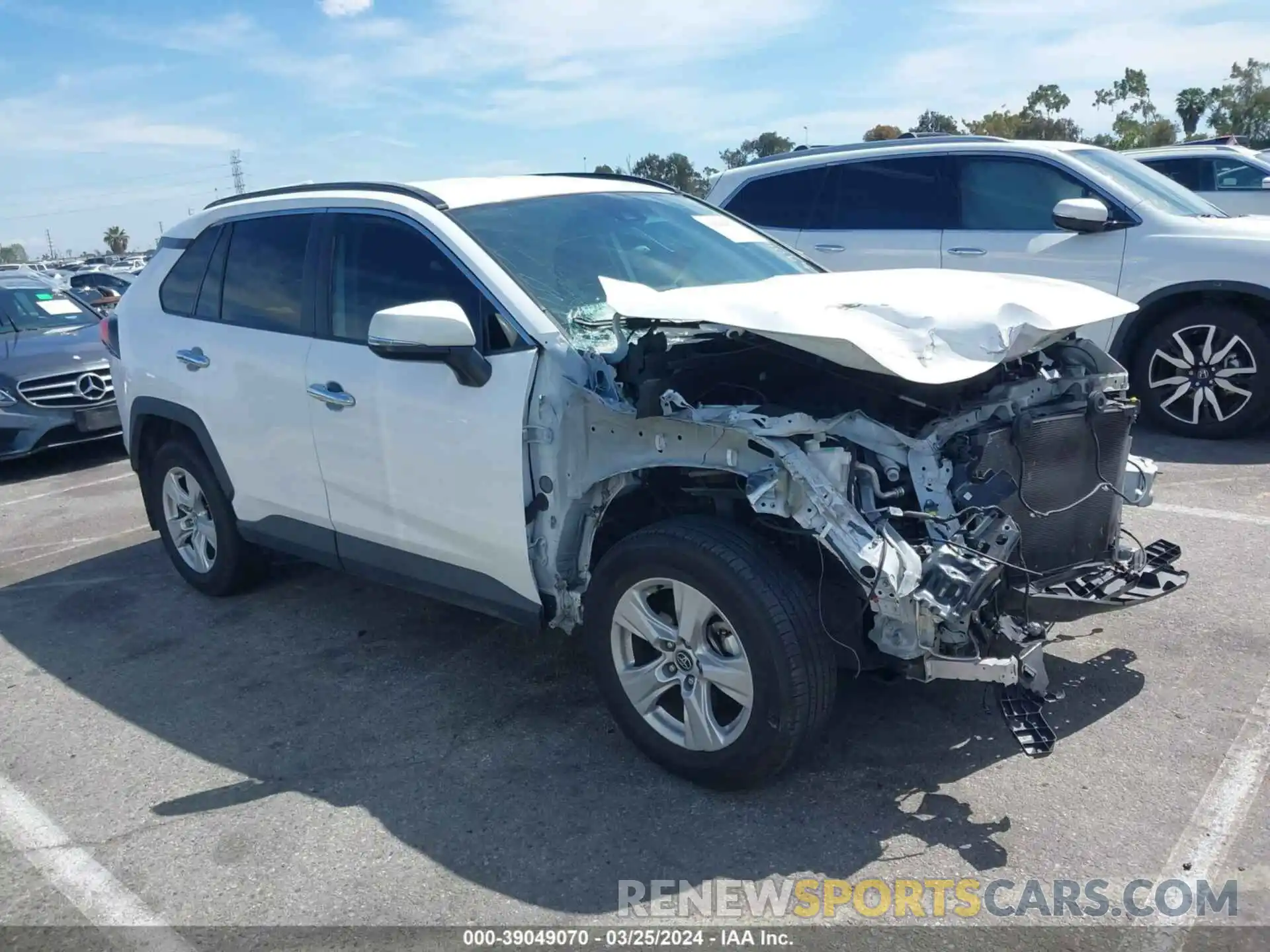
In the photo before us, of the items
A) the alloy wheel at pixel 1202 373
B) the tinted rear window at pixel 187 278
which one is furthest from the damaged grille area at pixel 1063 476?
the tinted rear window at pixel 187 278

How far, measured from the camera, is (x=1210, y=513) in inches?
225

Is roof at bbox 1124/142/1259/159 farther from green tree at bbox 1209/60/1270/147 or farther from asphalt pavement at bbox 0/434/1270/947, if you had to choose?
green tree at bbox 1209/60/1270/147

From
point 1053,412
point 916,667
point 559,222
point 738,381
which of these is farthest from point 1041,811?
point 559,222

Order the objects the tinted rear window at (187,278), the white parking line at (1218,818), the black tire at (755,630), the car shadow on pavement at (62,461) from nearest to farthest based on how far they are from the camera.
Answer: the white parking line at (1218,818) < the black tire at (755,630) < the tinted rear window at (187,278) < the car shadow on pavement at (62,461)

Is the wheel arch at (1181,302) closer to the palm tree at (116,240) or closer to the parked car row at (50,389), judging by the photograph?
the parked car row at (50,389)

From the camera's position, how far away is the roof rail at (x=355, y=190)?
14.1 feet

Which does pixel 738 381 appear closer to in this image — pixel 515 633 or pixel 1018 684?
pixel 1018 684

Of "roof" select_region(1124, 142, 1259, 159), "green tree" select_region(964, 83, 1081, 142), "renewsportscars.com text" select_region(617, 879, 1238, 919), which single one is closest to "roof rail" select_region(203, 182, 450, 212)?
"renewsportscars.com text" select_region(617, 879, 1238, 919)

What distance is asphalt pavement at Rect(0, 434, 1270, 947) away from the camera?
3.06 m

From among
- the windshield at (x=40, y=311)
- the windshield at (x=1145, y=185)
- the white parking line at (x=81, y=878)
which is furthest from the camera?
the windshield at (x=40, y=311)

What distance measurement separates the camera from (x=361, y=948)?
2867mm

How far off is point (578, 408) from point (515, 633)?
1555 mm

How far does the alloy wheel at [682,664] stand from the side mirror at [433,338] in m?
0.99

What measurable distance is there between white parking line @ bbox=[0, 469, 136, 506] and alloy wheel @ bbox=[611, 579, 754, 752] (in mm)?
6032
